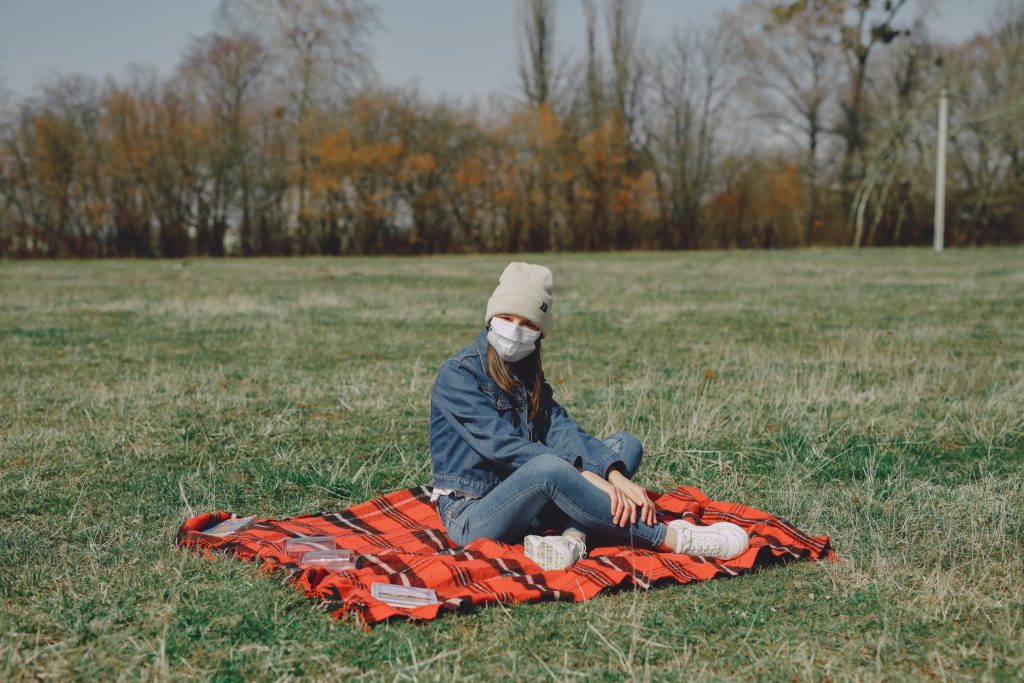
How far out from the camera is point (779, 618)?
3.31 meters

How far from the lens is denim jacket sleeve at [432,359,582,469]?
12.9ft

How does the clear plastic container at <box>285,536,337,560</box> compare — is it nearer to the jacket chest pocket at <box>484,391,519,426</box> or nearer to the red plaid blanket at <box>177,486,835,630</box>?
the red plaid blanket at <box>177,486,835,630</box>

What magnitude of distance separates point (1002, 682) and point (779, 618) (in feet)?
2.39

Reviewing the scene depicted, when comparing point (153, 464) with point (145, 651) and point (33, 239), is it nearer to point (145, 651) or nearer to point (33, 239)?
point (145, 651)

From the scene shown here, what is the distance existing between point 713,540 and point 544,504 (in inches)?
28.3

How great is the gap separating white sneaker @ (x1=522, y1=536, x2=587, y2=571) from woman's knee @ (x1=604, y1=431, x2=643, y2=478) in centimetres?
52

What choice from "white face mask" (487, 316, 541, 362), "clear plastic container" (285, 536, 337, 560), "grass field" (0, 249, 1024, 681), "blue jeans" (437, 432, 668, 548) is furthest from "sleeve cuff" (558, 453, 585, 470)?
"clear plastic container" (285, 536, 337, 560)

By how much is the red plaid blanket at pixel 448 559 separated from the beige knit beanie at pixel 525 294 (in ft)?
3.22

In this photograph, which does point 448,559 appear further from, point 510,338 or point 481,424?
point 510,338

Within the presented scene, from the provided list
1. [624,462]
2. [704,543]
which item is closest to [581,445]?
[624,462]

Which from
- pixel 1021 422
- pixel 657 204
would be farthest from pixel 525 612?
pixel 657 204

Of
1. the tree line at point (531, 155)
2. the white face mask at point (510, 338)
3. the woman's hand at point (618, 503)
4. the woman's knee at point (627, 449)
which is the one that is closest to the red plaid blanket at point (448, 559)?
the woman's hand at point (618, 503)

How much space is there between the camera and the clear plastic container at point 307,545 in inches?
144

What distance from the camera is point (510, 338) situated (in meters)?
4.01
